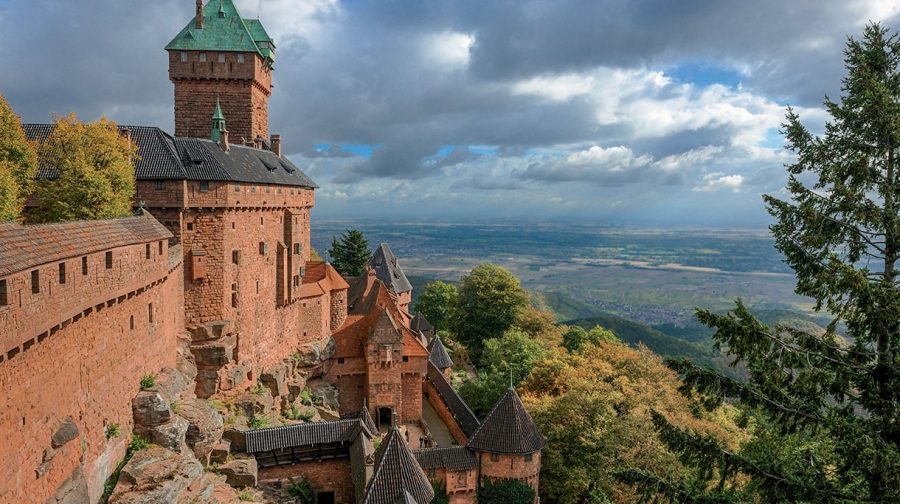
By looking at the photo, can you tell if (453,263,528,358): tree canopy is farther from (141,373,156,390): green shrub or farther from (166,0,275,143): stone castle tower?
(141,373,156,390): green shrub

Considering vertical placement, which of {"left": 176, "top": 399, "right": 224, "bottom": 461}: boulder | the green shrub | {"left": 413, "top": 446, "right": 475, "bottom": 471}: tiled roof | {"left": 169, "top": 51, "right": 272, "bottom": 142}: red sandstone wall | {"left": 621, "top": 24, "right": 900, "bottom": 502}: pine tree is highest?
{"left": 169, "top": 51, "right": 272, "bottom": 142}: red sandstone wall

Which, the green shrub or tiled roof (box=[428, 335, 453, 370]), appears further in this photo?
tiled roof (box=[428, 335, 453, 370])

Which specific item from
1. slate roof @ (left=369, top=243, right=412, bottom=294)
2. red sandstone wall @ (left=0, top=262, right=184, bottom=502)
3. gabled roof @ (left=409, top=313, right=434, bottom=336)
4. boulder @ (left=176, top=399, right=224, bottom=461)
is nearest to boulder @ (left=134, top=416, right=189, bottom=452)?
red sandstone wall @ (left=0, top=262, right=184, bottom=502)

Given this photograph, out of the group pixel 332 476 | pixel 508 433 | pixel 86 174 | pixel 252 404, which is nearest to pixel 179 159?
pixel 86 174

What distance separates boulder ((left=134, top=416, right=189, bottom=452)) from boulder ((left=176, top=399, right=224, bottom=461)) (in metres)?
1.54

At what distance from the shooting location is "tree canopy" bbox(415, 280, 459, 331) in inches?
2488

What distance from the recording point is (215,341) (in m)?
26.6

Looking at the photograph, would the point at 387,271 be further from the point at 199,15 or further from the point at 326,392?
the point at 199,15

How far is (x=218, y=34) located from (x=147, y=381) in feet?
68.9

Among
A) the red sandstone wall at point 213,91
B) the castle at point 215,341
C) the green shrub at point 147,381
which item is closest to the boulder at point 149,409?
the castle at point 215,341

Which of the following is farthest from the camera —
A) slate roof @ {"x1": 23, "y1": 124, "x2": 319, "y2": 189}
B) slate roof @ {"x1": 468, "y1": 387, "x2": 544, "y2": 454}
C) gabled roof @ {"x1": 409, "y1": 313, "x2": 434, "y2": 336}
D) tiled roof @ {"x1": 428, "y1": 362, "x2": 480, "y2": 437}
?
gabled roof @ {"x1": 409, "y1": 313, "x2": 434, "y2": 336}

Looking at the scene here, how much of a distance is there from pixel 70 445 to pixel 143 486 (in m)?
3.23

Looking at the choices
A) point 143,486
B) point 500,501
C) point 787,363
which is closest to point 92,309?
point 143,486

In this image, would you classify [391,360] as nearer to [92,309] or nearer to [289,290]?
[289,290]
